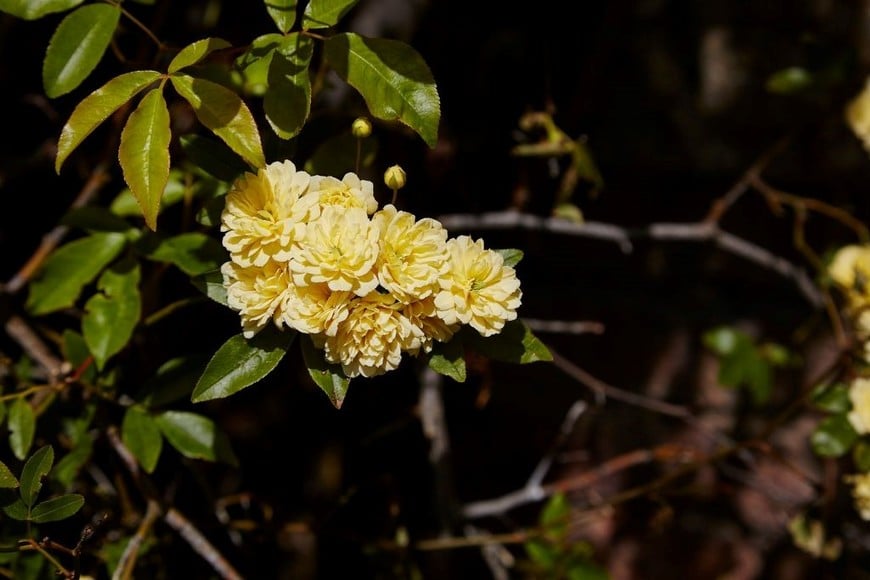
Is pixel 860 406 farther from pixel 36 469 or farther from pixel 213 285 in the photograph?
pixel 36 469

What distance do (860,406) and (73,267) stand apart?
1.07 metres

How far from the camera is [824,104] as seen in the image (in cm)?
135

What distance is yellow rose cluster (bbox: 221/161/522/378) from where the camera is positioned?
2.17 feet

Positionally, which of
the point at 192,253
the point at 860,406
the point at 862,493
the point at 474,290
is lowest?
the point at 862,493

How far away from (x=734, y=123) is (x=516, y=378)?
2.19 ft

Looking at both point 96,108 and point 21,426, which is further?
point 21,426

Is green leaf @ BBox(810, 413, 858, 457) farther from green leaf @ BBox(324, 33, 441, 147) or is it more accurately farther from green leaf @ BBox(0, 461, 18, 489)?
green leaf @ BBox(0, 461, 18, 489)

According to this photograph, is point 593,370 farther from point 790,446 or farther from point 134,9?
point 134,9

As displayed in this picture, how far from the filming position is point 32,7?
74 cm

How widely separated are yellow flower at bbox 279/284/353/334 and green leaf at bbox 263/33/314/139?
0.47 feet

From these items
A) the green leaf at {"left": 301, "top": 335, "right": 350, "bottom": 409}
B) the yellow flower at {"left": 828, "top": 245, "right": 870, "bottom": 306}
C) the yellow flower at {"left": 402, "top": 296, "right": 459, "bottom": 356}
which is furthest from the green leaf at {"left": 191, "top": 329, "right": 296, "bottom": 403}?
the yellow flower at {"left": 828, "top": 245, "right": 870, "bottom": 306}

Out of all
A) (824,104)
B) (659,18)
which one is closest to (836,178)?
(824,104)

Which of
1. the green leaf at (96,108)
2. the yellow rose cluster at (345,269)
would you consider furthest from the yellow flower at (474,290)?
the green leaf at (96,108)

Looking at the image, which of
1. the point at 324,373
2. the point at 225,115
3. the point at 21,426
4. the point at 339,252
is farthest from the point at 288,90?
the point at 21,426
